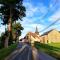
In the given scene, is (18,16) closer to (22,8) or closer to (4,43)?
(22,8)

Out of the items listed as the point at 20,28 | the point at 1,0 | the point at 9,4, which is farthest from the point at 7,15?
the point at 20,28

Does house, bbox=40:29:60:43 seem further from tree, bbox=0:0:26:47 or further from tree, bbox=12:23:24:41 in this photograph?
tree, bbox=0:0:26:47

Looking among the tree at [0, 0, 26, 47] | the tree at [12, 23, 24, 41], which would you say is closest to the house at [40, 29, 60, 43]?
the tree at [12, 23, 24, 41]

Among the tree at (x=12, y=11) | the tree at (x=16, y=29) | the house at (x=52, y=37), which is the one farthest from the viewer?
the house at (x=52, y=37)

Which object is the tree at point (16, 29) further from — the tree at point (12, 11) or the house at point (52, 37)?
the tree at point (12, 11)

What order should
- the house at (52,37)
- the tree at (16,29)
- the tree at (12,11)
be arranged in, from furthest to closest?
the house at (52,37) < the tree at (16,29) < the tree at (12,11)

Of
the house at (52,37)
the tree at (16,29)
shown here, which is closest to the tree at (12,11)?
the tree at (16,29)

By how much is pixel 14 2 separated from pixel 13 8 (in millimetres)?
2414

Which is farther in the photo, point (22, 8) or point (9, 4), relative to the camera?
point (22, 8)

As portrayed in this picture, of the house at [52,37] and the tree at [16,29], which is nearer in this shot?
the tree at [16,29]

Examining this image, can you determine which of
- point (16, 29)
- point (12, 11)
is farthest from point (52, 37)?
point (12, 11)

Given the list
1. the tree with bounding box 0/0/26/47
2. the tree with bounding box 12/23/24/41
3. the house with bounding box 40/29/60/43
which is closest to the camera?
the tree with bounding box 0/0/26/47

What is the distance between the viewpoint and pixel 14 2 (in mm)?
44750

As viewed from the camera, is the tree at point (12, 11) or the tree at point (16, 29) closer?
the tree at point (12, 11)
